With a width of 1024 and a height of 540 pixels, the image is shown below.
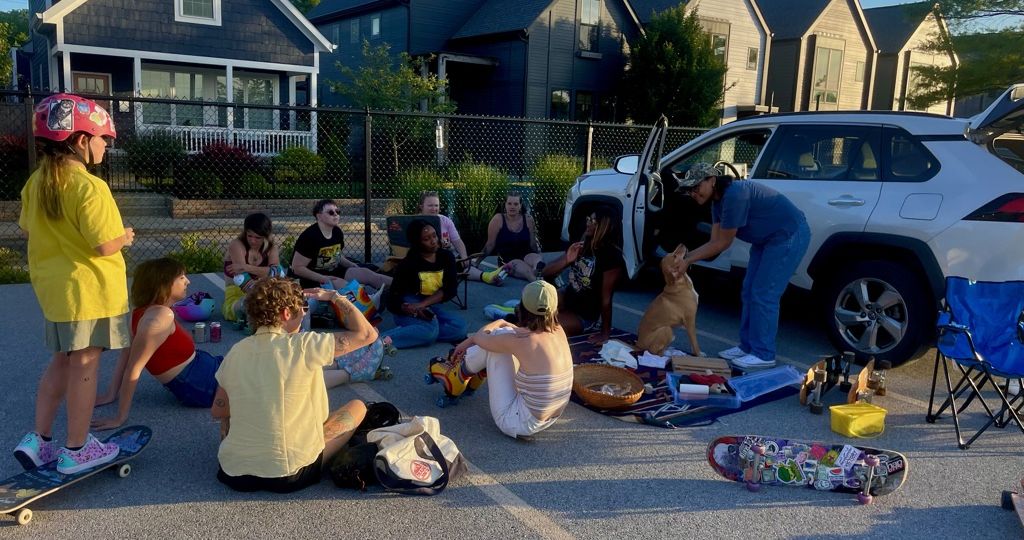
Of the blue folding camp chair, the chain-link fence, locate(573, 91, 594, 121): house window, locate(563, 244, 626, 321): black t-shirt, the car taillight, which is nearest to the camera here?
the blue folding camp chair

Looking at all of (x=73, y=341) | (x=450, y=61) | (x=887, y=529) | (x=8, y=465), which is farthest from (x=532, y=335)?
(x=450, y=61)

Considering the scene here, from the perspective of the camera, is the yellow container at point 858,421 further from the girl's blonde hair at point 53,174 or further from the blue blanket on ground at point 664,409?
A: the girl's blonde hair at point 53,174

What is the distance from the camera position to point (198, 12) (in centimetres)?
1917

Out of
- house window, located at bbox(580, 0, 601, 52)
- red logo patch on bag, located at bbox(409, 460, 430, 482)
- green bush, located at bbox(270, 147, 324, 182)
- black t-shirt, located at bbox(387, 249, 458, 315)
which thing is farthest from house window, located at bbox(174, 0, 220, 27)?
red logo patch on bag, located at bbox(409, 460, 430, 482)

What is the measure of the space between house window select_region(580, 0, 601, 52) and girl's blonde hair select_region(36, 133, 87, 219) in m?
22.7

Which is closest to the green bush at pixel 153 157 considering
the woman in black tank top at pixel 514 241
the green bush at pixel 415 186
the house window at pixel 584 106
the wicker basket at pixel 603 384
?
the green bush at pixel 415 186

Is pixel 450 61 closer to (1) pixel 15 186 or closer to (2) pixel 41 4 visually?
(2) pixel 41 4

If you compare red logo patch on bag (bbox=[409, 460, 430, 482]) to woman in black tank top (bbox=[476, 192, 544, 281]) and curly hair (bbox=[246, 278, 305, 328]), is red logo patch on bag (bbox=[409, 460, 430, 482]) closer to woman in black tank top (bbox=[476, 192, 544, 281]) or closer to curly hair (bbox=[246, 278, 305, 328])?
curly hair (bbox=[246, 278, 305, 328])

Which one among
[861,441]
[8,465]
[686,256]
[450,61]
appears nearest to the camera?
[8,465]

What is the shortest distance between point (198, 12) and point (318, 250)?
14848 millimetres

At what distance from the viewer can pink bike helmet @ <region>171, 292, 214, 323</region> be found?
21.7 feet

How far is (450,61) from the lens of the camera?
24.1 m

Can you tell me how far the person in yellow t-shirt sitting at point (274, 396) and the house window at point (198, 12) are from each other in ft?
58.7

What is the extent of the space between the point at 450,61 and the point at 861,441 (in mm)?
21328
